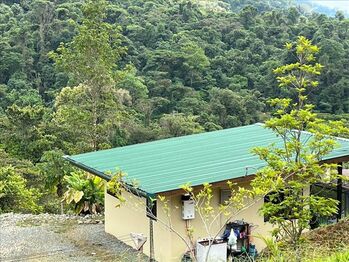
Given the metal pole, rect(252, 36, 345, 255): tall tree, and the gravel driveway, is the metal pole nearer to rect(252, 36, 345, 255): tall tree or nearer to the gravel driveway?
the gravel driveway

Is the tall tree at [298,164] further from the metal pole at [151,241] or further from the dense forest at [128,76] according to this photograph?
the dense forest at [128,76]

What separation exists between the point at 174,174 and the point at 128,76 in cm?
2195

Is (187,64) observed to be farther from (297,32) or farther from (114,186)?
(114,186)

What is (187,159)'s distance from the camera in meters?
10.2

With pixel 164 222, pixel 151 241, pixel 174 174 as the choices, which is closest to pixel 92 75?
pixel 174 174

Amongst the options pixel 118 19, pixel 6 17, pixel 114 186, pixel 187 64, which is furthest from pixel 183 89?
pixel 114 186

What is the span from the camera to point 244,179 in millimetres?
9055

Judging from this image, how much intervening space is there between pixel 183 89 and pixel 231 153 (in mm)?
24032

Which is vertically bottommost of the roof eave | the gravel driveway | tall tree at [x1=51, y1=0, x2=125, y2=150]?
the gravel driveway

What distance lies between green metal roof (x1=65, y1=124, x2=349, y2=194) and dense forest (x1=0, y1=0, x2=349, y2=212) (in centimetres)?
514

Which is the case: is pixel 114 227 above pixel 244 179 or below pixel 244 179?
below

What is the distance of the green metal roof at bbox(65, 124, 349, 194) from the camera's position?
353 inches

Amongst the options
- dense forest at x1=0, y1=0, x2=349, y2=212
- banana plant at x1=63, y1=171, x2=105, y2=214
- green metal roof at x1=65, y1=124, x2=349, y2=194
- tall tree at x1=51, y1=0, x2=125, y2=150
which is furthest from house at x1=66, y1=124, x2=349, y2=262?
tall tree at x1=51, y1=0, x2=125, y2=150

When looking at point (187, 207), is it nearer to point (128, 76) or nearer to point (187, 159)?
point (187, 159)
